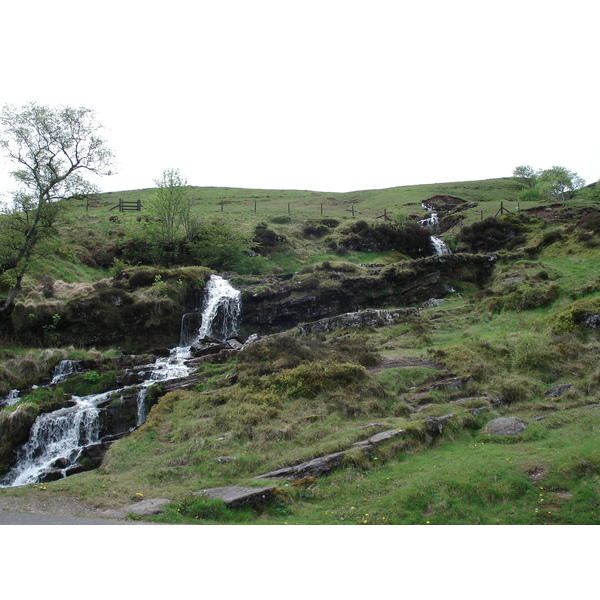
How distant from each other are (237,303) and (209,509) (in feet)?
80.7

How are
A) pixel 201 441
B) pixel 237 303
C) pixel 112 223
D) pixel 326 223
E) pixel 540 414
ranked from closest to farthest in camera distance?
1. pixel 540 414
2. pixel 201 441
3. pixel 237 303
4. pixel 112 223
5. pixel 326 223

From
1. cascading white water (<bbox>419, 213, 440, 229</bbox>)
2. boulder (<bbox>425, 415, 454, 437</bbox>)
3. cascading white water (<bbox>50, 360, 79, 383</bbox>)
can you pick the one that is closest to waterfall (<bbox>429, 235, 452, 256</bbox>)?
cascading white water (<bbox>419, 213, 440, 229</bbox>)

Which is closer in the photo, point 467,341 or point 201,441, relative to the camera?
point 201,441

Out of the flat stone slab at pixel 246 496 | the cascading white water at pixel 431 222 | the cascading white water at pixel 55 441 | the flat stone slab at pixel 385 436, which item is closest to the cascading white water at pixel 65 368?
the cascading white water at pixel 55 441

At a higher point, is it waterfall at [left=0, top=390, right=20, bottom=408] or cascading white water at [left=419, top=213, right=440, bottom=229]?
cascading white water at [left=419, top=213, right=440, bottom=229]

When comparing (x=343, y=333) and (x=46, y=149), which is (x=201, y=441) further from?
(x=46, y=149)

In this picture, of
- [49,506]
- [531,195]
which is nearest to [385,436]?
[49,506]

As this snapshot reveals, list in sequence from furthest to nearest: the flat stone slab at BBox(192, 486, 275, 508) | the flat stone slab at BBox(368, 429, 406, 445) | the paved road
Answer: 1. the flat stone slab at BBox(368, 429, 406, 445)
2. the flat stone slab at BBox(192, 486, 275, 508)
3. the paved road

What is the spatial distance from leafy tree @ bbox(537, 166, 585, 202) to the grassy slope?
73441mm

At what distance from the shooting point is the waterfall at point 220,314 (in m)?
33.4

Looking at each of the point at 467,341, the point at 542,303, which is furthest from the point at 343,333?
the point at 542,303

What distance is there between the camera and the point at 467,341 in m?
22.3

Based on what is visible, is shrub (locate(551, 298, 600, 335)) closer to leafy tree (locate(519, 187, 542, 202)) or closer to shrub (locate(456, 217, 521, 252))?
shrub (locate(456, 217, 521, 252))

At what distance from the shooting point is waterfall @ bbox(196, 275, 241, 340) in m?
33.4
